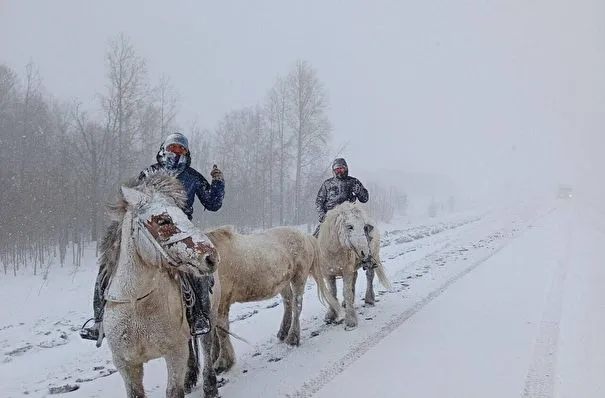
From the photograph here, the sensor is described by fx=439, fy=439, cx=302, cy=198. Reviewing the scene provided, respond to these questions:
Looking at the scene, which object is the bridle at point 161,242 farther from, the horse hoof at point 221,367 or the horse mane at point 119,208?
the horse hoof at point 221,367

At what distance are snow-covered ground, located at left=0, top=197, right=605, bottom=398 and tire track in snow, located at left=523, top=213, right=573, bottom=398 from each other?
0.02m

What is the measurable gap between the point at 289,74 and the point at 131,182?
27.9 meters

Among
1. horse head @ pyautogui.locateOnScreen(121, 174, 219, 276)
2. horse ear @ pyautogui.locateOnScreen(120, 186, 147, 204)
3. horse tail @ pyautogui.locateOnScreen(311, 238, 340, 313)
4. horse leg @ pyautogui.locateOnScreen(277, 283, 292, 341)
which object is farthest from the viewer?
horse tail @ pyautogui.locateOnScreen(311, 238, 340, 313)

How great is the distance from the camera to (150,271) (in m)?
3.30

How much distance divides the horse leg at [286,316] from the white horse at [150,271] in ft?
9.33

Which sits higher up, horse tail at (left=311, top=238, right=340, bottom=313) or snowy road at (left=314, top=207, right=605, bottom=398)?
horse tail at (left=311, top=238, right=340, bottom=313)

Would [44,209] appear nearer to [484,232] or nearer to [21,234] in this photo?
[21,234]

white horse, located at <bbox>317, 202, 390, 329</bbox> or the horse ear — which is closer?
the horse ear

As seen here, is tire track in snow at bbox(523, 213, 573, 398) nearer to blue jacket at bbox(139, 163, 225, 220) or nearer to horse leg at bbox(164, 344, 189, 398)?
horse leg at bbox(164, 344, 189, 398)

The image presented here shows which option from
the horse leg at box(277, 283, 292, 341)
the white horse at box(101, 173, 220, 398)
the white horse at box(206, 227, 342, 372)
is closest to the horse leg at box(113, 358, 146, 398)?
the white horse at box(101, 173, 220, 398)

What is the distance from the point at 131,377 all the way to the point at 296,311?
300 centimetres

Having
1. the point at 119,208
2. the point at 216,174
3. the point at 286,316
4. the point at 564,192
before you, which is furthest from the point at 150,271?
the point at 564,192

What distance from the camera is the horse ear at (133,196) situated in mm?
3193

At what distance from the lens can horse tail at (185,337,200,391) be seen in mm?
4680
